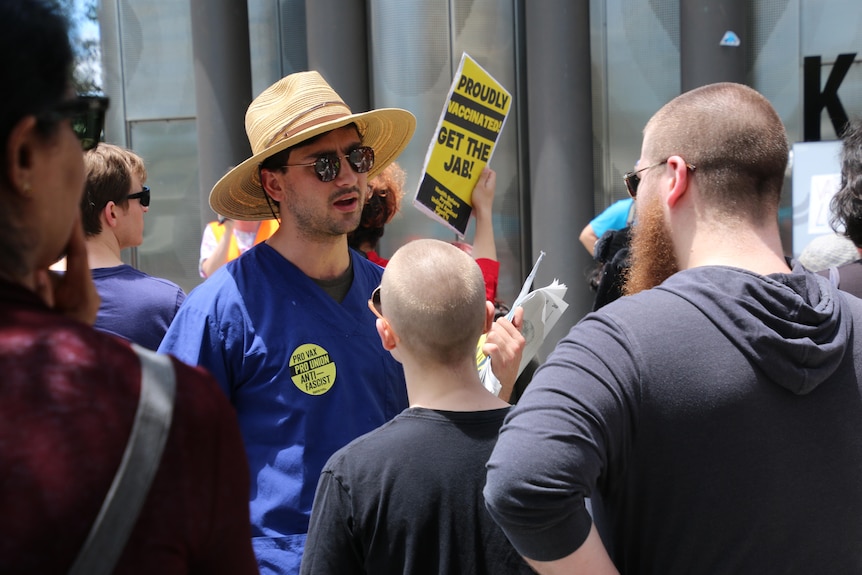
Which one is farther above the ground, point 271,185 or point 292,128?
point 292,128

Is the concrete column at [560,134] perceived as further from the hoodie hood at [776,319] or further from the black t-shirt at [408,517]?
the hoodie hood at [776,319]

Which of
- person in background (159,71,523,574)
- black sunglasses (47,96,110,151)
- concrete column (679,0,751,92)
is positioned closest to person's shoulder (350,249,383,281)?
person in background (159,71,523,574)

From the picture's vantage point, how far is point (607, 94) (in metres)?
7.46

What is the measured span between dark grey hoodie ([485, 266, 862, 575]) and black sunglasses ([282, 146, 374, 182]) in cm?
146

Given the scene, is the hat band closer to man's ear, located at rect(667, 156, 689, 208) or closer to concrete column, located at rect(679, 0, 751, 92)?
man's ear, located at rect(667, 156, 689, 208)

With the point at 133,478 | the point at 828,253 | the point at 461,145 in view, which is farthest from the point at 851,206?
the point at 133,478

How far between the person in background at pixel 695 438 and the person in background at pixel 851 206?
1319mm

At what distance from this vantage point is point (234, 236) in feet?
20.5

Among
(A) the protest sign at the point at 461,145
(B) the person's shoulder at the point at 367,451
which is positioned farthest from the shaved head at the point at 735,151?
(A) the protest sign at the point at 461,145

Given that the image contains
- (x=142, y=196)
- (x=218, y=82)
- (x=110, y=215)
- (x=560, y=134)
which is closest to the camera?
(x=110, y=215)

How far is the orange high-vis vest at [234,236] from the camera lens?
19.1ft

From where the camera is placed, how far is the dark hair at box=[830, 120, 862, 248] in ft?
10.0

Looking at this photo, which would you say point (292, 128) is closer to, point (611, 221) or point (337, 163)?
point (337, 163)

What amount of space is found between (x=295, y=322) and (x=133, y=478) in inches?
69.2
